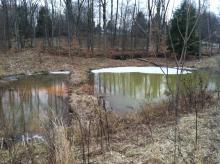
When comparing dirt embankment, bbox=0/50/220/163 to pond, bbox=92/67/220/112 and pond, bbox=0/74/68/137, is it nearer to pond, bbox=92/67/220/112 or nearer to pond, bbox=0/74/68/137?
pond, bbox=0/74/68/137

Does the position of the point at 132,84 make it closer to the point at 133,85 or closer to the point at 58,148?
the point at 133,85

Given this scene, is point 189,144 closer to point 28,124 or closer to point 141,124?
point 141,124

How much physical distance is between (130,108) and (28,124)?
3.58 metres

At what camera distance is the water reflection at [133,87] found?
36.1 ft

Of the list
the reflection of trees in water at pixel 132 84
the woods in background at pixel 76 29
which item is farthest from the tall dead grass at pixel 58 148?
the woods in background at pixel 76 29

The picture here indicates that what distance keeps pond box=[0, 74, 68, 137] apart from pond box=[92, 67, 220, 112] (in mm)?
1837

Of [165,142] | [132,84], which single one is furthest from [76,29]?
[165,142]

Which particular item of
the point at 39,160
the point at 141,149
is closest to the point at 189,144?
the point at 141,149

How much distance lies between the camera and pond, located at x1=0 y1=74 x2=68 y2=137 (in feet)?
25.2

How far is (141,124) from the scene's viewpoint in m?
6.95

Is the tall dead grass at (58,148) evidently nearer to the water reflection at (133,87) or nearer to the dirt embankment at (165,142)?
the dirt embankment at (165,142)

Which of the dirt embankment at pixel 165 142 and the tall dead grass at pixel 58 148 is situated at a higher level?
the tall dead grass at pixel 58 148

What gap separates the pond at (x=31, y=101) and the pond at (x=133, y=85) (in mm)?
1837

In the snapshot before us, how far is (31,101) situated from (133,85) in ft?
18.7
